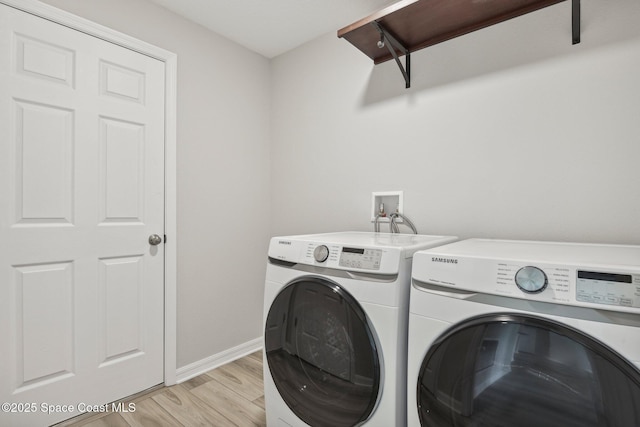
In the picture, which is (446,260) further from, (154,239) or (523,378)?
(154,239)

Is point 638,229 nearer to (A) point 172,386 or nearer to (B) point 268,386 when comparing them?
(B) point 268,386

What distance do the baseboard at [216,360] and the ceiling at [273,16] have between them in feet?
7.23

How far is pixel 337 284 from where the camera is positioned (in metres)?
1.13

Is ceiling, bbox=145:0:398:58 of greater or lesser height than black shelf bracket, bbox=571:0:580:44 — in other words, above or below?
above

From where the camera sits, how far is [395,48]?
169cm

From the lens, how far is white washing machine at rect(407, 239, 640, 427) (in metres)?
0.69

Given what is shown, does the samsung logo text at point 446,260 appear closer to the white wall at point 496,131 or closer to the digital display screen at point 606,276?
the digital display screen at point 606,276

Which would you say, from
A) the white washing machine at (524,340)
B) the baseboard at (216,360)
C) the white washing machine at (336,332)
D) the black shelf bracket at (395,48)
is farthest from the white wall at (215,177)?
the white washing machine at (524,340)

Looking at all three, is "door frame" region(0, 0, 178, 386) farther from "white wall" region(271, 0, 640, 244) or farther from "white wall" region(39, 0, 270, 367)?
"white wall" region(271, 0, 640, 244)

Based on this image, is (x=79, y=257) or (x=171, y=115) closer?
(x=79, y=257)

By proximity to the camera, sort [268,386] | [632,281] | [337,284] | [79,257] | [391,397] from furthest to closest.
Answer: [79,257], [268,386], [337,284], [391,397], [632,281]

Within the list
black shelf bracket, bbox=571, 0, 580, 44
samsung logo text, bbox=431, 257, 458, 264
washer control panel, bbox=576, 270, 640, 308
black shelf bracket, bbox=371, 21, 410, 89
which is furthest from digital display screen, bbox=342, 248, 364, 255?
black shelf bracket, bbox=571, 0, 580, 44

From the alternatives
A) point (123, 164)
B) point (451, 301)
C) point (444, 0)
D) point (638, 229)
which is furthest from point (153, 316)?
point (638, 229)

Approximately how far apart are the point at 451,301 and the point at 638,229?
887 millimetres
